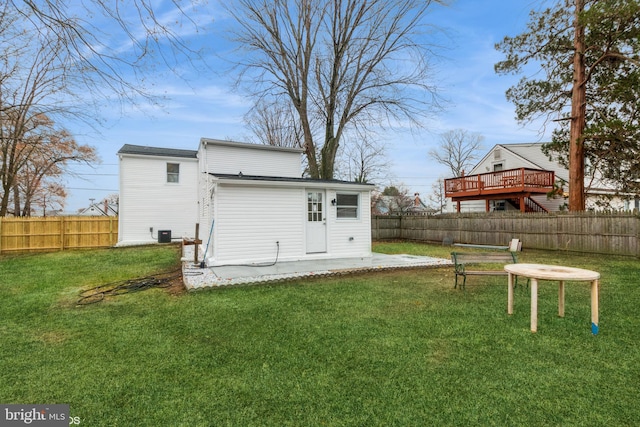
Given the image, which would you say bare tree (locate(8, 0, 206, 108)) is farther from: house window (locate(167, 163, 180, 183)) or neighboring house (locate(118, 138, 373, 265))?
house window (locate(167, 163, 180, 183))

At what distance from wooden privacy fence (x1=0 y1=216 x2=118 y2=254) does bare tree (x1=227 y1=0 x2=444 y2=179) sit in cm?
1013

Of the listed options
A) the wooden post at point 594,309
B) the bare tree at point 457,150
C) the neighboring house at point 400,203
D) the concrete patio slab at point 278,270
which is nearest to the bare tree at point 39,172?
the concrete patio slab at point 278,270

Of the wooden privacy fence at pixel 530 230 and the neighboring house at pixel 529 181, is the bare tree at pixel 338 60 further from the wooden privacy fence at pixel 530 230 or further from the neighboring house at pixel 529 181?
the neighboring house at pixel 529 181

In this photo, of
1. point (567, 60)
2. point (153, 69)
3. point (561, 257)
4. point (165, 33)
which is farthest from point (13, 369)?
point (567, 60)

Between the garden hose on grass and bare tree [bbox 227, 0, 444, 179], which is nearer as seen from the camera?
the garden hose on grass

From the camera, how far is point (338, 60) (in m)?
16.1

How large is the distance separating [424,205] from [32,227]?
3689 cm

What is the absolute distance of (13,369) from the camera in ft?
9.86

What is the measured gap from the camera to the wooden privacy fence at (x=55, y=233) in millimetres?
13781

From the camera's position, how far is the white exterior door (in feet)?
31.7

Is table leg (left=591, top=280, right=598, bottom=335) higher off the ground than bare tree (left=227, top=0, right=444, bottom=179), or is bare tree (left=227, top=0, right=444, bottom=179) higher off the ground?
bare tree (left=227, top=0, right=444, bottom=179)

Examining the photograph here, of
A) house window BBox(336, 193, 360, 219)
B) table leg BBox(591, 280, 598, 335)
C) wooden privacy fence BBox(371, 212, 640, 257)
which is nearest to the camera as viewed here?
table leg BBox(591, 280, 598, 335)

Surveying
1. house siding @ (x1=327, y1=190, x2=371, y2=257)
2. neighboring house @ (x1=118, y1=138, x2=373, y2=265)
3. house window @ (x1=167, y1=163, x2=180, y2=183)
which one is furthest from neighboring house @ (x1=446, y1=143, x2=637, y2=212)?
house window @ (x1=167, y1=163, x2=180, y2=183)

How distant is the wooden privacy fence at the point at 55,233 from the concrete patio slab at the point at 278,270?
867cm
